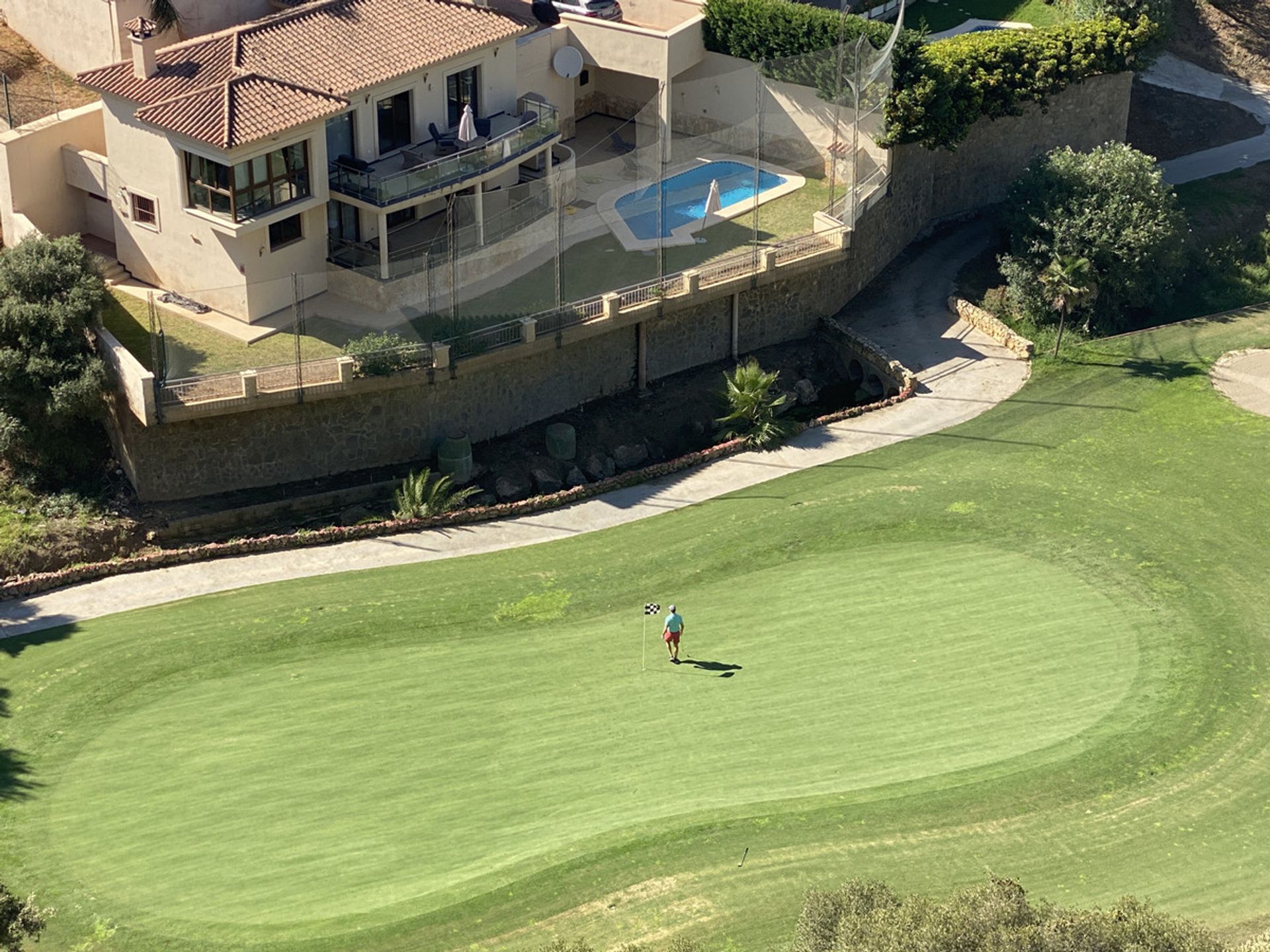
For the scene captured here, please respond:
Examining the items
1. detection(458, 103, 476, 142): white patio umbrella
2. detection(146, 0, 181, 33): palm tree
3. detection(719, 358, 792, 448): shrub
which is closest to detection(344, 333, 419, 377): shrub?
detection(458, 103, 476, 142): white patio umbrella

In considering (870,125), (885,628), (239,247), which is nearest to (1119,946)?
(885,628)

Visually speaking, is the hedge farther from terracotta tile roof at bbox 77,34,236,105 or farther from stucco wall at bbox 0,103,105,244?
stucco wall at bbox 0,103,105,244

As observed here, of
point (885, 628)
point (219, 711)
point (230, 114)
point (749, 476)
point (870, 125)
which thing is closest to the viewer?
point (219, 711)

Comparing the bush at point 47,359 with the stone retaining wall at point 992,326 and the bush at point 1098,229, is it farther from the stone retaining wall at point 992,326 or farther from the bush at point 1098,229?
the bush at point 1098,229

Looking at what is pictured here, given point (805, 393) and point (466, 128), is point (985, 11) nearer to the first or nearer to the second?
point (805, 393)

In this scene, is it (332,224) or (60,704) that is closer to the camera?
(60,704)

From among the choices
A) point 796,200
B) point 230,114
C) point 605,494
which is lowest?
point 605,494

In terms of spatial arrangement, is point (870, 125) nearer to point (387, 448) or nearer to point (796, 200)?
point (796, 200)

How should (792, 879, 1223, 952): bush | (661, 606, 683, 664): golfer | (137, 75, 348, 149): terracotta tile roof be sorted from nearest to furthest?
(792, 879, 1223, 952): bush
(661, 606, 683, 664): golfer
(137, 75, 348, 149): terracotta tile roof
